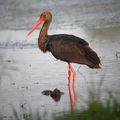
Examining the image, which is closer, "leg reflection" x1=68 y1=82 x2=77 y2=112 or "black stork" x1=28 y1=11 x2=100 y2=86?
"leg reflection" x1=68 y1=82 x2=77 y2=112

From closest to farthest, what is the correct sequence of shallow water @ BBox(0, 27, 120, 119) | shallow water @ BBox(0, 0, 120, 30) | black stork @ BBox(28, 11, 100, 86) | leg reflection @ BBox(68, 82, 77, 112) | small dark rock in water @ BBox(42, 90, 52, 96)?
1. leg reflection @ BBox(68, 82, 77, 112)
2. shallow water @ BBox(0, 27, 120, 119)
3. small dark rock in water @ BBox(42, 90, 52, 96)
4. black stork @ BBox(28, 11, 100, 86)
5. shallow water @ BBox(0, 0, 120, 30)

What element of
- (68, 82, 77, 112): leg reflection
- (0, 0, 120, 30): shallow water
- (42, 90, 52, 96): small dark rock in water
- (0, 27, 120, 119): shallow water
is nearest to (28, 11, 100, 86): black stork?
(0, 27, 120, 119): shallow water

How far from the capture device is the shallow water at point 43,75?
9.88m

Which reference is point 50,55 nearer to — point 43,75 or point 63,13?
point 43,75

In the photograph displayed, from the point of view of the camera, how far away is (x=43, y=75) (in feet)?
39.3

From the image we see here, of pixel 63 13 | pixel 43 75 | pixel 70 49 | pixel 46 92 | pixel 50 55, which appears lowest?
pixel 46 92

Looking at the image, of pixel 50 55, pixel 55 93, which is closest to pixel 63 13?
pixel 50 55

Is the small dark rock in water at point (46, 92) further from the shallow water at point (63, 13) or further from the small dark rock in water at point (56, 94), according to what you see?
the shallow water at point (63, 13)

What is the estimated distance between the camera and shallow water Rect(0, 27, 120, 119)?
9.88m

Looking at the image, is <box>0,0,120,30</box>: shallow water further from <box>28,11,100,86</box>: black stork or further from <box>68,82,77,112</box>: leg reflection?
<box>68,82,77,112</box>: leg reflection

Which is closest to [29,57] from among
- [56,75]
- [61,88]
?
[56,75]

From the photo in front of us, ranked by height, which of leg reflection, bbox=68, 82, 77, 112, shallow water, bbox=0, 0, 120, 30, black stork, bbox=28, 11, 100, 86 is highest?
shallow water, bbox=0, 0, 120, 30

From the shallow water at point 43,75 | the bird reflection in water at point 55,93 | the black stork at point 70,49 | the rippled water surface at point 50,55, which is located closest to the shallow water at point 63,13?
the rippled water surface at point 50,55

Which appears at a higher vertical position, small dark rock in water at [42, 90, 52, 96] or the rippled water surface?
the rippled water surface
